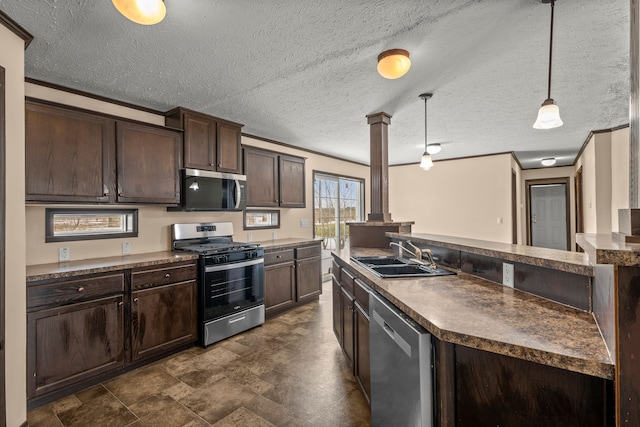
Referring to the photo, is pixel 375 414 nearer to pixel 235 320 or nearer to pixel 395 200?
pixel 235 320

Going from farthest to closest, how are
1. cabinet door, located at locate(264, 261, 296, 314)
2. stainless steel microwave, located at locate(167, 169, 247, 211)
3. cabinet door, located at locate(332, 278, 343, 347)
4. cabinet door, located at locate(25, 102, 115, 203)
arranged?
cabinet door, located at locate(264, 261, 296, 314)
stainless steel microwave, located at locate(167, 169, 247, 211)
cabinet door, located at locate(332, 278, 343, 347)
cabinet door, located at locate(25, 102, 115, 203)

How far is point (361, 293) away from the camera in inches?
80.0

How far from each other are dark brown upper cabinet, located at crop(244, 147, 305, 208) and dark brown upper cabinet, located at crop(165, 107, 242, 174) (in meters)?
0.27

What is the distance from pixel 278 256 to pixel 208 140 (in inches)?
62.7

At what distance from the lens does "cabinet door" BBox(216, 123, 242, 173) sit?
350cm

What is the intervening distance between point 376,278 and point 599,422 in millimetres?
1087

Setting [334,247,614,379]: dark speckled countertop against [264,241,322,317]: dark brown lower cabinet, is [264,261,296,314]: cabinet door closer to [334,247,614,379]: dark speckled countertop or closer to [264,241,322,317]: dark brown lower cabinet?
[264,241,322,317]: dark brown lower cabinet

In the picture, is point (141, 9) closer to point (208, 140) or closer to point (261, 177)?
point (208, 140)

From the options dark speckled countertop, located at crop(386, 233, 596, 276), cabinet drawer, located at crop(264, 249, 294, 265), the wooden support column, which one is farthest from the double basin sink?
cabinet drawer, located at crop(264, 249, 294, 265)

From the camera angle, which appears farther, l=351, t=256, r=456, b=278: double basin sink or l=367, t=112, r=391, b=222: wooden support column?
l=367, t=112, r=391, b=222: wooden support column

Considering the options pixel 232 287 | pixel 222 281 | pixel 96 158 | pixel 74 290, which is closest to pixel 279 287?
pixel 232 287

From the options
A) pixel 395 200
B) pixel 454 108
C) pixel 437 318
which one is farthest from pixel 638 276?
pixel 395 200

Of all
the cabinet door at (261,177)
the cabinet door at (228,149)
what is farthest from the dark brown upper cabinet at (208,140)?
the cabinet door at (261,177)

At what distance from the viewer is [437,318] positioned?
46.8 inches
